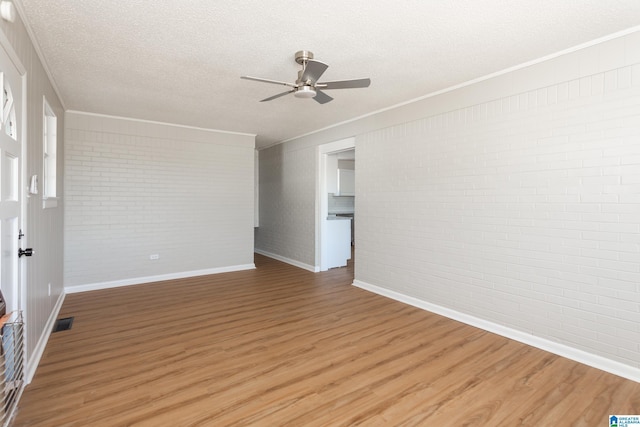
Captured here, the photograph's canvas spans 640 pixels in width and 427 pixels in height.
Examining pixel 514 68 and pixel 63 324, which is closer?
pixel 514 68

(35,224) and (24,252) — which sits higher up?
(35,224)

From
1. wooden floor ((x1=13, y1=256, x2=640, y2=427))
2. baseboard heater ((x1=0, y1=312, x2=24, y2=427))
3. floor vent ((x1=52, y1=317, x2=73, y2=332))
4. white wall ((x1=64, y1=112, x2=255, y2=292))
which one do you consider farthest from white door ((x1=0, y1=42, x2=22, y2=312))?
white wall ((x1=64, y1=112, x2=255, y2=292))

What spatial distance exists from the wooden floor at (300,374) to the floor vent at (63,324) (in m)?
0.10

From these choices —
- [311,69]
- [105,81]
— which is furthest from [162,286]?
[311,69]

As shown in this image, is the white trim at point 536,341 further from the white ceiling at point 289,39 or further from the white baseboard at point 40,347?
the white baseboard at point 40,347

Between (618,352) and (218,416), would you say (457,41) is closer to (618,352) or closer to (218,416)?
(618,352)

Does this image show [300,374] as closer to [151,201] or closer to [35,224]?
[35,224]

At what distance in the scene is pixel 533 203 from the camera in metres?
3.00

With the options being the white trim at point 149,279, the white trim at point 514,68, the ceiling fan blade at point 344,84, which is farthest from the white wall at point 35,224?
the white trim at point 514,68

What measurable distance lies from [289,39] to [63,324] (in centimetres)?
380

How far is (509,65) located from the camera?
3.08 m

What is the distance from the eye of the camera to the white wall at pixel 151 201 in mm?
4789

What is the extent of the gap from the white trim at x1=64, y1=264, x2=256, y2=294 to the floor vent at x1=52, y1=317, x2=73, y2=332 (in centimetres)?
129

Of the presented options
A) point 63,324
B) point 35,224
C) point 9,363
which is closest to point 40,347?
point 63,324
